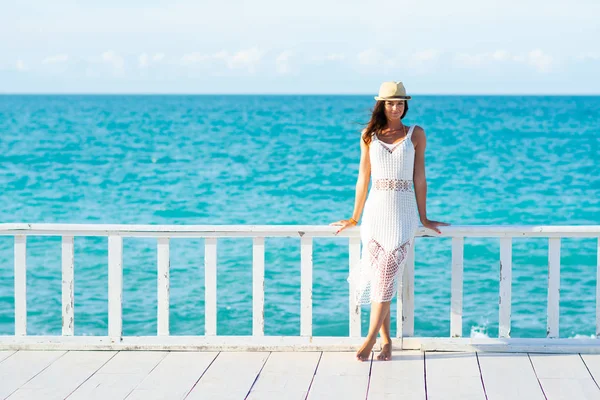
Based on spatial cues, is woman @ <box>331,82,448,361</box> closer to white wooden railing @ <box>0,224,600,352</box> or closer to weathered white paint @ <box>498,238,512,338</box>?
white wooden railing @ <box>0,224,600,352</box>

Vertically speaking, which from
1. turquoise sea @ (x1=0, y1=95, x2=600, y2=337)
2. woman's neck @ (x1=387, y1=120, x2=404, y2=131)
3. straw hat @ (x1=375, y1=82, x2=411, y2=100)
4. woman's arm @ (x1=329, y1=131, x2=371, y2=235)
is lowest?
turquoise sea @ (x1=0, y1=95, x2=600, y2=337)

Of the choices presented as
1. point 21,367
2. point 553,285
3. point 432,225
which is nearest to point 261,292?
point 432,225

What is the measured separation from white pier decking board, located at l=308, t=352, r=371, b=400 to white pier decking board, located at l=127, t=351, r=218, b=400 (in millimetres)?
538

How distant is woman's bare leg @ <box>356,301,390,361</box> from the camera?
4.27 m

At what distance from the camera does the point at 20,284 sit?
4543 mm

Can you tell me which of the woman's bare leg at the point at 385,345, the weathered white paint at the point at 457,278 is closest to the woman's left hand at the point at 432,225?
the weathered white paint at the point at 457,278

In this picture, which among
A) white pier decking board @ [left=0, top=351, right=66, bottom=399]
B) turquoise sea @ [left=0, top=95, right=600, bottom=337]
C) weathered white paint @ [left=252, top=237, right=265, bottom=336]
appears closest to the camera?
white pier decking board @ [left=0, top=351, right=66, bottom=399]

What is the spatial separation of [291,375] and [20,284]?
4.88ft

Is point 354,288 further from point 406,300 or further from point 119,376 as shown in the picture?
point 119,376

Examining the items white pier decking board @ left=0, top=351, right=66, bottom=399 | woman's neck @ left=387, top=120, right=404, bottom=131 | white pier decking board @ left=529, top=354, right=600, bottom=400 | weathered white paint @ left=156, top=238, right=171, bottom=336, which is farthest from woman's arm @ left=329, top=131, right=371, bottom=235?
white pier decking board @ left=0, top=351, right=66, bottom=399

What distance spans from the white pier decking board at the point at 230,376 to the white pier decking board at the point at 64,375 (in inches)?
20.9

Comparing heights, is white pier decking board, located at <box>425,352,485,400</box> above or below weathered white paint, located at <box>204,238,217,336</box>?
below

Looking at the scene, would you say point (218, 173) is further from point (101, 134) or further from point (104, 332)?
point (104, 332)

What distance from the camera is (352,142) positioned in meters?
31.8
